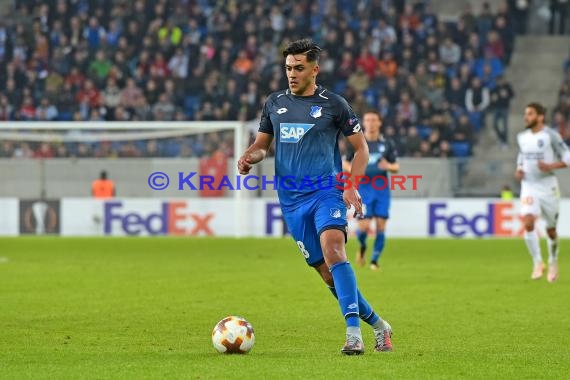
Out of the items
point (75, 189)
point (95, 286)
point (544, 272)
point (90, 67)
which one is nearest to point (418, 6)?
point (90, 67)

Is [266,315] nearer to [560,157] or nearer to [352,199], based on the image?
[352,199]

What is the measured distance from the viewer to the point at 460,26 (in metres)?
32.2

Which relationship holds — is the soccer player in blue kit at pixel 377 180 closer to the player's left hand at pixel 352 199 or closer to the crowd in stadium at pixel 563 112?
the player's left hand at pixel 352 199

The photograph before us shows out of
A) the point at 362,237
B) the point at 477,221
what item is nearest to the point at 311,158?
the point at 362,237

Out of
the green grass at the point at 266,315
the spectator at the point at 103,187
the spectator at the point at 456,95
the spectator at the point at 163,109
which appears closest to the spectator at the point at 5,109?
the spectator at the point at 163,109

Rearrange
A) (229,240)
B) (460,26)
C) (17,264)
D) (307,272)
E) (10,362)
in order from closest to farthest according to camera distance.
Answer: (10,362) < (307,272) < (17,264) < (229,240) < (460,26)

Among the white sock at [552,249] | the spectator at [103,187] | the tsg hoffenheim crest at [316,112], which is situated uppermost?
the tsg hoffenheim crest at [316,112]

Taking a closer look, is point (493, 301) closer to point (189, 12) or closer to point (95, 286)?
Answer: point (95, 286)

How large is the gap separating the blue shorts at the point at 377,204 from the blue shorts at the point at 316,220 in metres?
9.56

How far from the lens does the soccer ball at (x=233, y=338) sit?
25.9ft

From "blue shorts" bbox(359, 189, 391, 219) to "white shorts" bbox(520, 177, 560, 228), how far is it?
282cm

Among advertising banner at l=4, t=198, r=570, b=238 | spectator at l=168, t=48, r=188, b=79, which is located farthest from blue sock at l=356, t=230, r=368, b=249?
spectator at l=168, t=48, r=188, b=79

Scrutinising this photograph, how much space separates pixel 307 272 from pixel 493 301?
4.50m

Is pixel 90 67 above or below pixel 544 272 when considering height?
above
